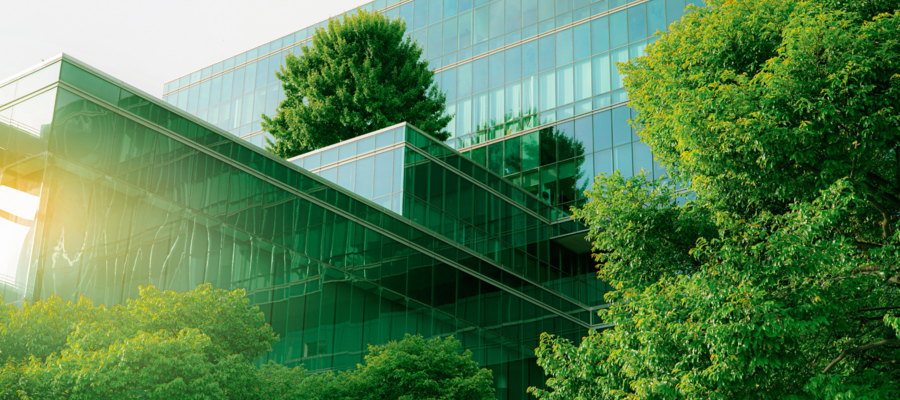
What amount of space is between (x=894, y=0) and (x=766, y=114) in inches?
131

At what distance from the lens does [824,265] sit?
12625 mm

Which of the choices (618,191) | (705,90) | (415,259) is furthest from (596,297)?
(705,90)

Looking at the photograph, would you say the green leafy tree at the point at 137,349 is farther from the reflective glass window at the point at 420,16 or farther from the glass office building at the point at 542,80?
the reflective glass window at the point at 420,16

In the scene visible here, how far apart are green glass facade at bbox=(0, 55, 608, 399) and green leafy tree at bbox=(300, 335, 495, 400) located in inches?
94.6

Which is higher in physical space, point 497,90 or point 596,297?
point 497,90

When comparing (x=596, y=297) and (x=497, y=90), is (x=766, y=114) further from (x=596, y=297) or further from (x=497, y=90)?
(x=497, y=90)

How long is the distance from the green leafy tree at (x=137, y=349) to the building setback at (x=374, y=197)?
295 cm

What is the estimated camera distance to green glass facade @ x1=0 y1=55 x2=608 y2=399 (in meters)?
18.5

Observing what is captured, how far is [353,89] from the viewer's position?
37438mm

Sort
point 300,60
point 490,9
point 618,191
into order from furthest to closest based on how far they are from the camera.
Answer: point 490,9 < point 300,60 < point 618,191

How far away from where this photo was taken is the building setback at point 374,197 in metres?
18.8

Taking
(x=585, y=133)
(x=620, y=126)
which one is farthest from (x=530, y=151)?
(x=620, y=126)

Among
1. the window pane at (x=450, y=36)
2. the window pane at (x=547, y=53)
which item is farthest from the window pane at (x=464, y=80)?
the window pane at (x=547, y=53)

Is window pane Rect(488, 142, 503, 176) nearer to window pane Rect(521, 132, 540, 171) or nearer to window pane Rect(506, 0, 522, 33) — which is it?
window pane Rect(521, 132, 540, 171)
